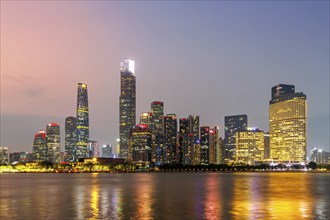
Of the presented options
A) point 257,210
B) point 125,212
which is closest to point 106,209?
point 125,212

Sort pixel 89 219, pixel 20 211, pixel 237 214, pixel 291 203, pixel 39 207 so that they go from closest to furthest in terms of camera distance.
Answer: pixel 89 219 < pixel 237 214 < pixel 20 211 < pixel 39 207 < pixel 291 203

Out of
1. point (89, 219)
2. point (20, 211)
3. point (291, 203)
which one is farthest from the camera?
point (291, 203)

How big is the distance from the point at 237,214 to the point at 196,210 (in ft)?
23.0

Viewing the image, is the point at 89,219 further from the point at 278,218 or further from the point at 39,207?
the point at 278,218

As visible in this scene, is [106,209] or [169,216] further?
[106,209]

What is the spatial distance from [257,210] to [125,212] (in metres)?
17.4

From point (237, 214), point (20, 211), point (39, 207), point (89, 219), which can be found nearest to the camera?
point (89, 219)

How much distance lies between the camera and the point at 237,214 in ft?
187

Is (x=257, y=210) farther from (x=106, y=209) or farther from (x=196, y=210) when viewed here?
(x=106, y=209)

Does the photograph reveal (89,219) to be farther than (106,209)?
No

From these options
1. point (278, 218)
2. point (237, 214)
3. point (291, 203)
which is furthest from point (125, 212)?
point (291, 203)

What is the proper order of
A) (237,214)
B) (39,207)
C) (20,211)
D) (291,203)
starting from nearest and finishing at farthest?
1. (237,214)
2. (20,211)
3. (39,207)
4. (291,203)

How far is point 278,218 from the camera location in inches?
2061

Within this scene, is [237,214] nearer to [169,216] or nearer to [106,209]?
[169,216]
